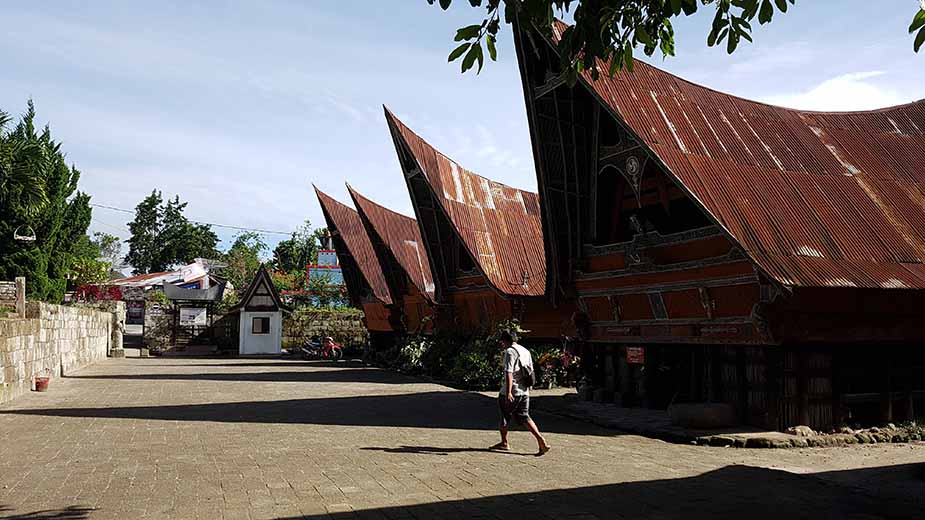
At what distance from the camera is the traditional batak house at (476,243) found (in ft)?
78.9

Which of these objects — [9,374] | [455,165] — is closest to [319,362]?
[455,165]

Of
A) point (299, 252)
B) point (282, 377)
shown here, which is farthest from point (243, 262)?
point (282, 377)

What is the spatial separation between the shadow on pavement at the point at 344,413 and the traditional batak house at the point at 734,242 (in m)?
2.68

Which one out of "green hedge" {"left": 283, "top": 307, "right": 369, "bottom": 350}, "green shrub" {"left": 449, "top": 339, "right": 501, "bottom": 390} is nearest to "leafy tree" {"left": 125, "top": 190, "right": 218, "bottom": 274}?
"green hedge" {"left": 283, "top": 307, "right": 369, "bottom": 350}

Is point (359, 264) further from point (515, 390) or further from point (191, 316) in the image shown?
point (515, 390)

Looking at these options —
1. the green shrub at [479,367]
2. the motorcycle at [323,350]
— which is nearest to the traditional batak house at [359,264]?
the motorcycle at [323,350]

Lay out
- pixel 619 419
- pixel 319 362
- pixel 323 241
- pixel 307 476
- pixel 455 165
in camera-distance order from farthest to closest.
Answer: pixel 323 241
pixel 319 362
pixel 455 165
pixel 619 419
pixel 307 476

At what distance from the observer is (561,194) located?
56.7 feet

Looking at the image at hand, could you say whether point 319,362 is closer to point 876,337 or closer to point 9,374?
point 9,374

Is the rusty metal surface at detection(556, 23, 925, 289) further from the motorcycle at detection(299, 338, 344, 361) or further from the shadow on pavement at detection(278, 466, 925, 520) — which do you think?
the motorcycle at detection(299, 338, 344, 361)

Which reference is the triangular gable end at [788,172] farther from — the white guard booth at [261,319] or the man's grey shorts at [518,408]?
the white guard booth at [261,319]

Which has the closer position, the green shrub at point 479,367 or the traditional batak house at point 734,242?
the traditional batak house at point 734,242

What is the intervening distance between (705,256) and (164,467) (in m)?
9.16

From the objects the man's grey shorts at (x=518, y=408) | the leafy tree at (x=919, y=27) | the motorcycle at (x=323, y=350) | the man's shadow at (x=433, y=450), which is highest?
the leafy tree at (x=919, y=27)
